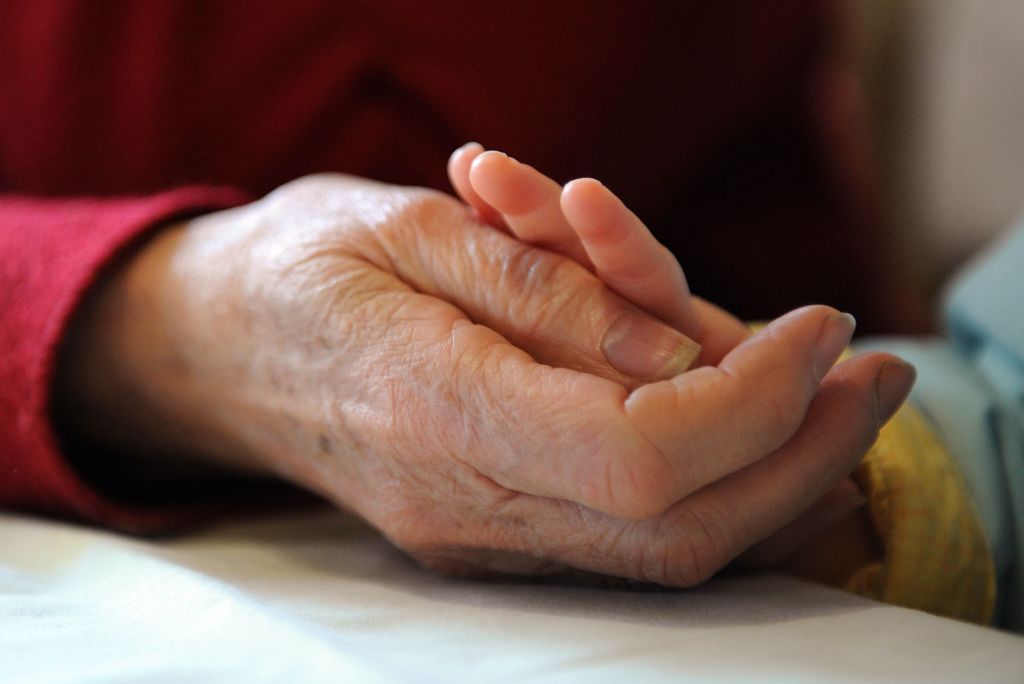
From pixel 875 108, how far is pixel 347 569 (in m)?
1.07

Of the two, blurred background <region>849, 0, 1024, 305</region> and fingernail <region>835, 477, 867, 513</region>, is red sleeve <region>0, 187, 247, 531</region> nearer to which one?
fingernail <region>835, 477, 867, 513</region>

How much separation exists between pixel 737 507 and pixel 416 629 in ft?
0.42

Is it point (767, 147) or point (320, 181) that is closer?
point (320, 181)

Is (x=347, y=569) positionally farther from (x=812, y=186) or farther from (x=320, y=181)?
(x=812, y=186)

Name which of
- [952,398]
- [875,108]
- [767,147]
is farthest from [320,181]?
[875,108]

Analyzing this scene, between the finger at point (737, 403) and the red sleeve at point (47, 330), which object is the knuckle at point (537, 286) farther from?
the red sleeve at point (47, 330)

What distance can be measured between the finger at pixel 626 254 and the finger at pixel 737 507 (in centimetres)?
7

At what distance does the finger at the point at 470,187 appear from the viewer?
1.45 ft

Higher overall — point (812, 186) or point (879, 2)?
point (879, 2)

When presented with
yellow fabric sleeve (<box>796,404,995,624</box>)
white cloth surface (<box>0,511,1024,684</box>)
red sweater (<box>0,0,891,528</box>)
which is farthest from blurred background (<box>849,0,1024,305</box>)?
white cloth surface (<box>0,511,1024,684</box>)

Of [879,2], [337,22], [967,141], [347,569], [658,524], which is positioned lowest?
[347,569]

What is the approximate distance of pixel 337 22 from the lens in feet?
2.22

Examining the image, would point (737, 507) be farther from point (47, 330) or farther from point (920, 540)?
point (47, 330)

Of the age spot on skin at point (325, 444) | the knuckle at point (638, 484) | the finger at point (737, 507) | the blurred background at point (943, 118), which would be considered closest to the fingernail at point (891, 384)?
the finger at point (737, 507)
